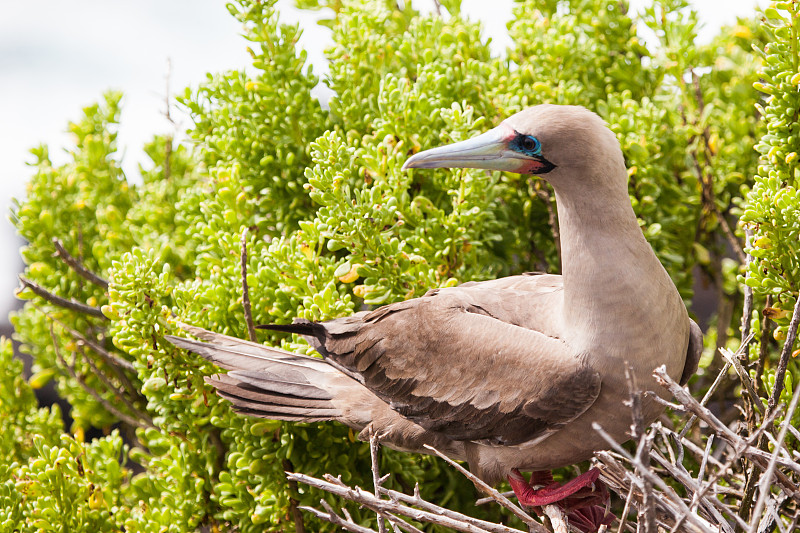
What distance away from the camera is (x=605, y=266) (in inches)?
80.9

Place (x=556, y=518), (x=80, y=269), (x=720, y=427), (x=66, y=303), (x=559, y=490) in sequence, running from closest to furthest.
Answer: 1. (x=720, y=427)
2. (x=556, y=518)
3. (x=559, y=490)
4. (x=66, y=303)
5. (x=80, y=269)

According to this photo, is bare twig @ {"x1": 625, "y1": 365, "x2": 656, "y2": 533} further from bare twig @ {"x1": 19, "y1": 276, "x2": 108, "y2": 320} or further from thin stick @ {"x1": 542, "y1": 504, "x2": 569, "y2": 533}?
bare twig @ {"x1": 19, "y1": 276, "x2": 108, "y2": 320}

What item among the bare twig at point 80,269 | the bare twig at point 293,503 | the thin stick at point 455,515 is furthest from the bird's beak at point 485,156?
the bare twig at point 80,269

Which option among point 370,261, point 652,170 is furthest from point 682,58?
point 370,261

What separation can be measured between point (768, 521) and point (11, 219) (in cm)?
326

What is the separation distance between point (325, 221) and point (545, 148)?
0.85m

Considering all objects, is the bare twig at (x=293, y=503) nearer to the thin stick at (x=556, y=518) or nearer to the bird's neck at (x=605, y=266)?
the thin stick at (x=556, y=518)

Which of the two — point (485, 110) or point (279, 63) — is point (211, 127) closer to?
point (279, 63)

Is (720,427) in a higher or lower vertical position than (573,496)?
higher

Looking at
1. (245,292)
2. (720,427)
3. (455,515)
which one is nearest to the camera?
(720,427)

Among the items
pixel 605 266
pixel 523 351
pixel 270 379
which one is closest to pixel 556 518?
pixel 523 351

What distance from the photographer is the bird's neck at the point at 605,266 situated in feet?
6.66

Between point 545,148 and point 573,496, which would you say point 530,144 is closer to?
point 545,148

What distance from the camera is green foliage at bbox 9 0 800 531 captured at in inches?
102
